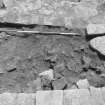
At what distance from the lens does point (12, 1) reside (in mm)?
3100

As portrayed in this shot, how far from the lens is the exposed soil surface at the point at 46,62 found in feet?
8.18

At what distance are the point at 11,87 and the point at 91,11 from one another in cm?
149

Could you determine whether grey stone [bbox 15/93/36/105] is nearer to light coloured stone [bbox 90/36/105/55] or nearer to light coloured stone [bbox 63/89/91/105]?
light coloured stone [bbox 63/89/91/105]

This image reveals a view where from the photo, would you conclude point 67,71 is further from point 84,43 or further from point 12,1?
point 12,1

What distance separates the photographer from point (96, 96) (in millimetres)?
2260

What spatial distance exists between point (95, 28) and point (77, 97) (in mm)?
995

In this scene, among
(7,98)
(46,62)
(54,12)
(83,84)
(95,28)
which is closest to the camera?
(7,98)

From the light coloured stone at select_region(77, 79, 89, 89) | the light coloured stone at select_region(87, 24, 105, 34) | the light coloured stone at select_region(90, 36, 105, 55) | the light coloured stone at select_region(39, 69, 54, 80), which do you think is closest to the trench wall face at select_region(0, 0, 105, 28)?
the light coloured stone at select_region(87, 24, 105, 34)

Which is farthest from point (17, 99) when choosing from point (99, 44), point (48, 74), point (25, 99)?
point (99, 44)

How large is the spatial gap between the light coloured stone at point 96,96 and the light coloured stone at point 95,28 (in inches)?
31.2

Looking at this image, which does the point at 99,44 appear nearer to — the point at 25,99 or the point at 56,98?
the point at 56,98

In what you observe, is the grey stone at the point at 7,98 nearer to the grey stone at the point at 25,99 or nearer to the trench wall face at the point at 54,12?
the grey stone at the point at 25,99

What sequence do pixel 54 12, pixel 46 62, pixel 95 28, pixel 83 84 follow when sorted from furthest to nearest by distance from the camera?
pixel 54 12
pixel 95 28
pixel 46 62
pixel 83 84

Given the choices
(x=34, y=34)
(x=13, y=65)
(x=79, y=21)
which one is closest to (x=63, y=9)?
(x=79, y=21)
